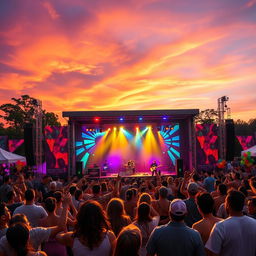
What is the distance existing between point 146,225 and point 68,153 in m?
15.3

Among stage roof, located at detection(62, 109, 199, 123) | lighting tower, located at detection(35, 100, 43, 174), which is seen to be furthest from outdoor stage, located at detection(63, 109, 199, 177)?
lighting tower, located at detection(35, 100, 43, 174)

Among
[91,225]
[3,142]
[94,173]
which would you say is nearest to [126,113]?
[94,173]

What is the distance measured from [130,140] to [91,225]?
68.1 ft

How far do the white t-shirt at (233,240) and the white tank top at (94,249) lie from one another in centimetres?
95

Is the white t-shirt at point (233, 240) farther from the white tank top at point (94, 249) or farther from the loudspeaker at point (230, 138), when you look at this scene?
the loudspeaker at point (230, 138)

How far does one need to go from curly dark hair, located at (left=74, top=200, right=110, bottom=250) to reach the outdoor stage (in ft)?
50.9

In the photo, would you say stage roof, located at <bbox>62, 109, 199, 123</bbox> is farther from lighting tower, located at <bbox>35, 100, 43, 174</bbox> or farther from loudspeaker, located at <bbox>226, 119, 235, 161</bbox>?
loudspeaker, located at <bbox>226, 119, 235, 161</bbox>

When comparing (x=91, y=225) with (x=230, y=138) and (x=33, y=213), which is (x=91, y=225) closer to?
(x=33, y=213)

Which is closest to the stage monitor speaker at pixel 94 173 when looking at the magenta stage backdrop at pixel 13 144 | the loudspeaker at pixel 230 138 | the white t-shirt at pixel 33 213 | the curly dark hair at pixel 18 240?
the loudspeaker at pixel 230 138

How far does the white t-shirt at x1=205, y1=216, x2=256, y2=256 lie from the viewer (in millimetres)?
2439

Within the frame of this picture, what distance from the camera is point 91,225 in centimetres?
220

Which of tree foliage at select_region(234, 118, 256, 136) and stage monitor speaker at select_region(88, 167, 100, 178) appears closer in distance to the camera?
stage monitor speaker at select_region(88, 167, 100, 178)

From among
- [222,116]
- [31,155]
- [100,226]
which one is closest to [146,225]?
[100,226]

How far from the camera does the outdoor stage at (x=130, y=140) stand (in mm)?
18016
